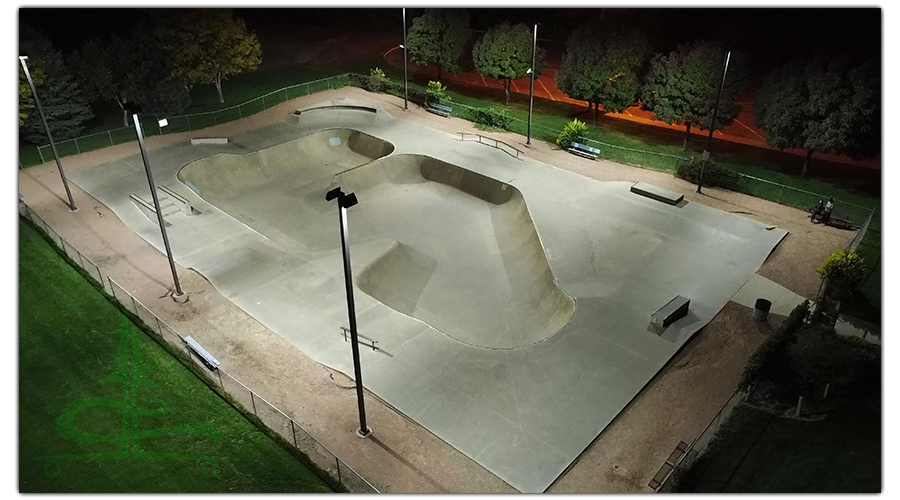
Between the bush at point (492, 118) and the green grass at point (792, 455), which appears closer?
the green grass at point (792, 455)

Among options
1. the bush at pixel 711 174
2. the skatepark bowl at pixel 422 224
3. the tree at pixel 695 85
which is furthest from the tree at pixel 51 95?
→ the bush at pixel 711 174

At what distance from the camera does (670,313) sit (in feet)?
67.6

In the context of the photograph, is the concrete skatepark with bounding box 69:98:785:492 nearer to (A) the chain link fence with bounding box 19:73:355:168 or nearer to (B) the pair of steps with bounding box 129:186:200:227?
(B) the pair of steps with bounding box 129:186:200:227

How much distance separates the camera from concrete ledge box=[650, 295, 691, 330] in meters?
20.6

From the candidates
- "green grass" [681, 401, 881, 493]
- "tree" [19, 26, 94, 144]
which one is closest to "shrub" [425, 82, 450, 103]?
"tree" [19, 26, 94, 144]

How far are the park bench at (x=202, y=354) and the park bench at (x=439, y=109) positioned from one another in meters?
26.2

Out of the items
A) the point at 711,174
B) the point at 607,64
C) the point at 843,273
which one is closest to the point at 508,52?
the point at 607,64

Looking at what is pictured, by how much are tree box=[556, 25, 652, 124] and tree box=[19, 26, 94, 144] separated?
30.5m

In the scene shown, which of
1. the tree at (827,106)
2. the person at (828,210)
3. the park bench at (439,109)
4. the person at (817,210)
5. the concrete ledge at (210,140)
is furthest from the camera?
the park bench at (439,109)

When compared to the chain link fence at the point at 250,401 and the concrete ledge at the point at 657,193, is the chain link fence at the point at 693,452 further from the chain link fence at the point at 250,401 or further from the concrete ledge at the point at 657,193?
the concrete ledge at the point at 657,193

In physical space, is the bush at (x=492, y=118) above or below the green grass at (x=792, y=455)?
above

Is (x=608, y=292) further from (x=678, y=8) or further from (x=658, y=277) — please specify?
(x=678, y=8)

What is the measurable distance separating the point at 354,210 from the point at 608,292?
14795 mm

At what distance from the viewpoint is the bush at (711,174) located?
31125 mm
